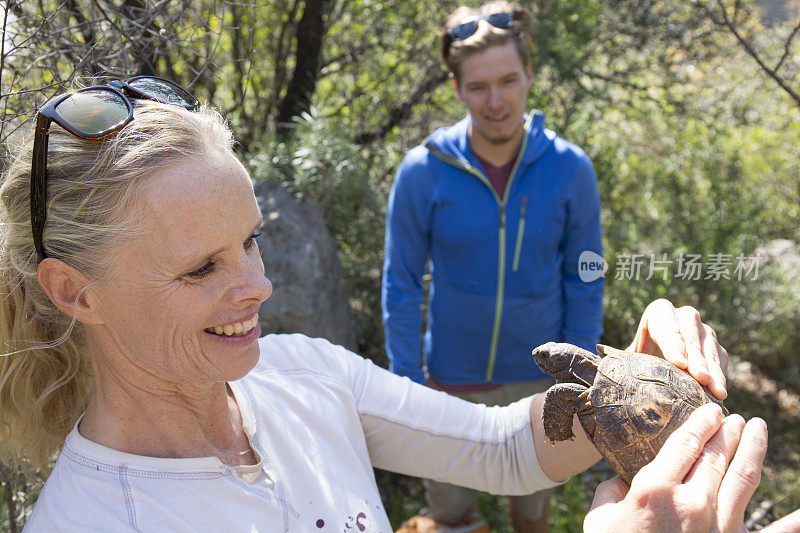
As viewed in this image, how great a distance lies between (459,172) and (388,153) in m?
1.71

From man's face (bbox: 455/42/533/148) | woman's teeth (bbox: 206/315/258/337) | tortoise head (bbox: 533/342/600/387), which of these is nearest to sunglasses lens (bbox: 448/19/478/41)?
man's face (bbox: 455/42/533/148)

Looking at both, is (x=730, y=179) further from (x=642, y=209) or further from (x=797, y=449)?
(x=797, y=449)

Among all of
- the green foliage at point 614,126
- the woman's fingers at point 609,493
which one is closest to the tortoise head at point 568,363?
the woman's fingers at point 609,493

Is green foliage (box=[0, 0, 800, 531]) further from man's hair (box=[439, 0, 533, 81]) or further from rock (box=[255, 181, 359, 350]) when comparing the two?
man's hair (box=[439, 0, 533, 81])

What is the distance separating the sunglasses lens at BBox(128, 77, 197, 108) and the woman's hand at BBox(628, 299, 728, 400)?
1.36 metres

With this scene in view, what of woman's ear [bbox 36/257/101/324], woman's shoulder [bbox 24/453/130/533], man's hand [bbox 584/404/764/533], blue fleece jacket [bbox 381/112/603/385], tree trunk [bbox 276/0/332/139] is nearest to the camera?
man's hand [bbox 584/404/764/533]

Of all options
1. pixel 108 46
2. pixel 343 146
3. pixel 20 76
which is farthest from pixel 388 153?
pixel 20 76

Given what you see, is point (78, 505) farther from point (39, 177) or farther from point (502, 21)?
point (502, 21)

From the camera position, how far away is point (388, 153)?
4.93m

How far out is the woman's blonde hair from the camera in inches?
53.4

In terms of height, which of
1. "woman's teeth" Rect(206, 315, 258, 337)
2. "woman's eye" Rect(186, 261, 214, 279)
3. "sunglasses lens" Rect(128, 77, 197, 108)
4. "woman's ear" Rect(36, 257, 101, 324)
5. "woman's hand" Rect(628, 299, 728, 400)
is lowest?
"woman's hand" Rect(628, 299, 728, 400)

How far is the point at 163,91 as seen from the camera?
5.23 feet

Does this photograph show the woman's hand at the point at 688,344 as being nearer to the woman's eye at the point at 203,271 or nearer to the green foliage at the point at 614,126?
the woman's eye at the point at 203,271

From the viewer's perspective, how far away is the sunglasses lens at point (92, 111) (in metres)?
1.36
